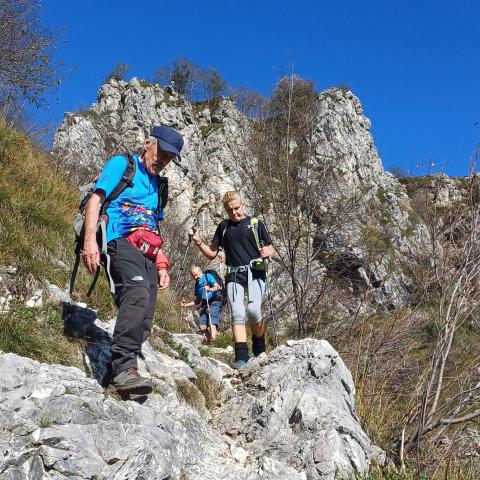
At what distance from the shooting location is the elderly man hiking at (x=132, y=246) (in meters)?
3.12

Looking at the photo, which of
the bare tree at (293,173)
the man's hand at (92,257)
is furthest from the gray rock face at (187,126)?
the man's hand at (92,257)

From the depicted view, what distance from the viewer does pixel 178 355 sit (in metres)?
4.76

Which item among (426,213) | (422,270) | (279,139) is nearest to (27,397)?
(426,213)

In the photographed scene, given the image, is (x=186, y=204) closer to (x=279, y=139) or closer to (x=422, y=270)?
(x=279, y=139)

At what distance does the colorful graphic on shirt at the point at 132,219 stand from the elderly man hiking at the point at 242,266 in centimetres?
158

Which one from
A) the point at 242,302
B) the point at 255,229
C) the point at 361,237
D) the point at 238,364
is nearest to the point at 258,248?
the point at 255,229

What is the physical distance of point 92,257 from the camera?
305cm

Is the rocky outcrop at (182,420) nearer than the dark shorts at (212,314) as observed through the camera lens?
Yes

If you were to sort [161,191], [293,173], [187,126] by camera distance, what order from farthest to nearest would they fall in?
[187,126], [293,173], [161,191]

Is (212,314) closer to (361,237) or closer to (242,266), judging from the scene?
(242,266)

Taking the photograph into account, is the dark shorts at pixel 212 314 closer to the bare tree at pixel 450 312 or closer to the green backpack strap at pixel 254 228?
the green backpack strap at pixel 254 228

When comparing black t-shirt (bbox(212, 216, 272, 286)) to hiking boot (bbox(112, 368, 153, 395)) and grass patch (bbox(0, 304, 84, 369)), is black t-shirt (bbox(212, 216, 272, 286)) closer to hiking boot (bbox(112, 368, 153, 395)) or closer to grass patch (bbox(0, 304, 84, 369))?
grass patch (bbox(0, 304, 84, 369))

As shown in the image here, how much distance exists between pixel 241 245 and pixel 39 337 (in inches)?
91.5

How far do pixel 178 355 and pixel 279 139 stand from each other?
5250 mm
